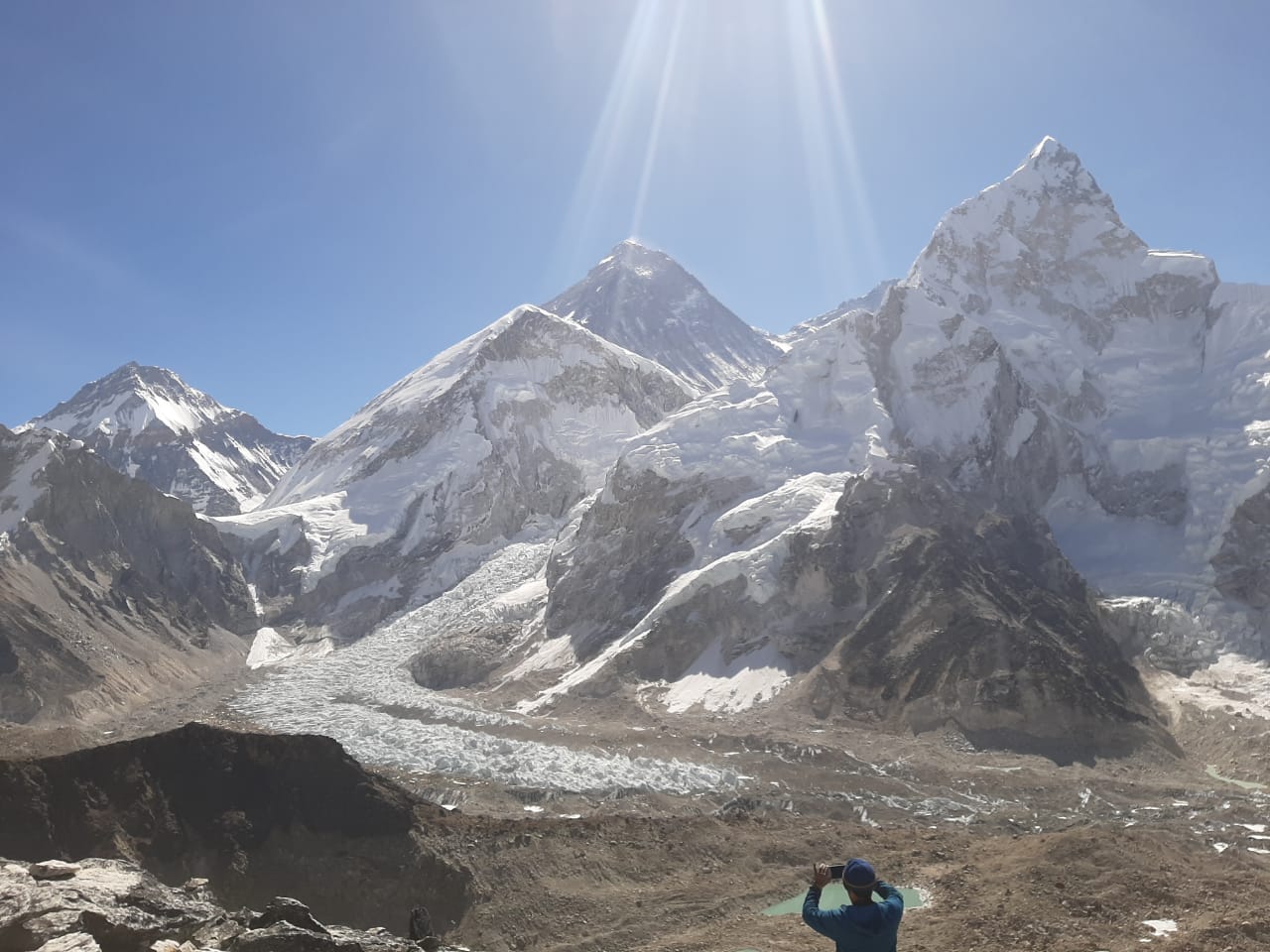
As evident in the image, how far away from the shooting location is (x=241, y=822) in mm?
31438

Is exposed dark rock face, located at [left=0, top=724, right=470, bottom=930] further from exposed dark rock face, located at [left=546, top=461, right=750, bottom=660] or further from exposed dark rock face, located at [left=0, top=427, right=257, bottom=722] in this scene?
exposed dark rock face, located at [left=546, top=461, right=750, bottom=660]

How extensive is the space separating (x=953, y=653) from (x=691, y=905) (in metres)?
45.1

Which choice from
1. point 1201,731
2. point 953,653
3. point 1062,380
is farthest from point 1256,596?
point 1062,380

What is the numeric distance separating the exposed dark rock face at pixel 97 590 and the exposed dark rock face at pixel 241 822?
56.2 m

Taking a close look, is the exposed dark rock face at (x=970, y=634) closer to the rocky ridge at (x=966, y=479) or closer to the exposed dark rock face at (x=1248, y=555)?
the rocky ridge at (x=966, y=479)

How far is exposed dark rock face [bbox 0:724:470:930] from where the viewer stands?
29.0 m

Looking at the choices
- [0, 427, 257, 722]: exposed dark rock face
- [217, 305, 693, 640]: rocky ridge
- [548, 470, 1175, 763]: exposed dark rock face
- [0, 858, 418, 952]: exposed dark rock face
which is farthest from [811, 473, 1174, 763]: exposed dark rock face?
[217, 305, 693, 640]: rocky ridge

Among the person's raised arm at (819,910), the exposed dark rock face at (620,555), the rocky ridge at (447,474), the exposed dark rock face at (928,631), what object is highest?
the rocky ridge at (447,474)

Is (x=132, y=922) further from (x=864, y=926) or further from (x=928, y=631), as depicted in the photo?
(x=928, y=631)

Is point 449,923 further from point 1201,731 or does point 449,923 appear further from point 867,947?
point 1201,731

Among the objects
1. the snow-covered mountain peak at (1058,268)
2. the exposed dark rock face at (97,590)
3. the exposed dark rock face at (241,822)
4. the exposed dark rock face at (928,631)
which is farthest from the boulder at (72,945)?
the snow-covered mountain peak at (1058,268)

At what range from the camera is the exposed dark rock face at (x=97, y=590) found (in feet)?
273

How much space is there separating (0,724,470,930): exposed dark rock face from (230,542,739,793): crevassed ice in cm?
2295

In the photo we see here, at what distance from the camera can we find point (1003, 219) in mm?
149375
